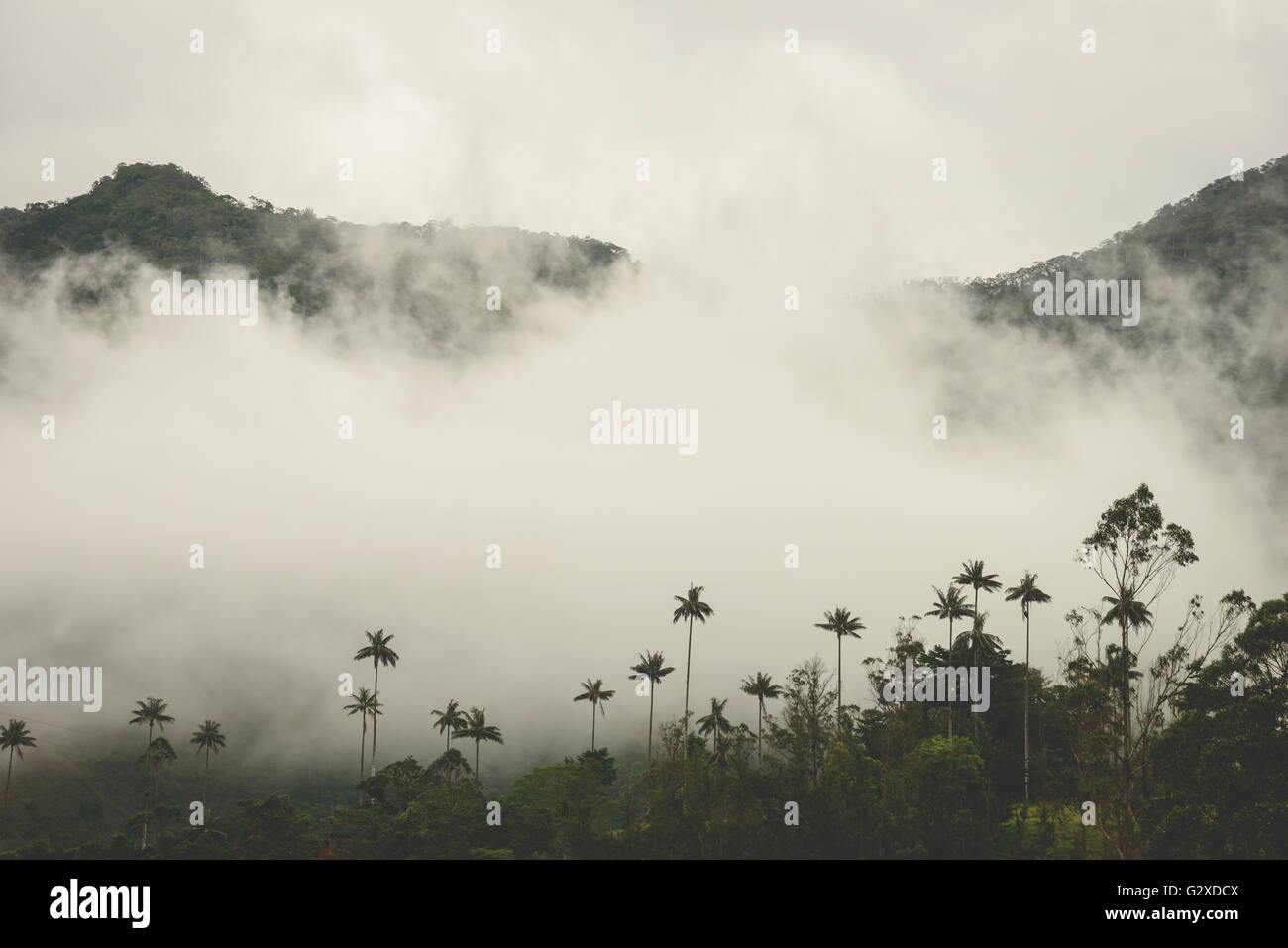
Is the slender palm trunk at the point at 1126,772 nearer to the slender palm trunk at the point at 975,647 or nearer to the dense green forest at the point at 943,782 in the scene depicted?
the dense green forest at the point at 943,782

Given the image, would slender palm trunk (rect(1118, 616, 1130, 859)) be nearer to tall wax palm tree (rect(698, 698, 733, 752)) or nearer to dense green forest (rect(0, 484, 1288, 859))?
dense green forest (rect(0, 484, 1288, 859))

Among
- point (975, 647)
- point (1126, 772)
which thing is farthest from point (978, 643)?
point (1126, 772)

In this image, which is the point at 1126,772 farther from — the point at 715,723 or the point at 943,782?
the point at 715,723

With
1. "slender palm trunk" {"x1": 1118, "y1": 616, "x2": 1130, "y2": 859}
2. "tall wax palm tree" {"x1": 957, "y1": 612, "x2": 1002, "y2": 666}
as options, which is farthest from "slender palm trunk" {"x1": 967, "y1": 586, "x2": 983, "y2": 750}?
"slender palm trunk" {"x1": 1118, "y1": 616, "x2": 1130, "y2": 859}

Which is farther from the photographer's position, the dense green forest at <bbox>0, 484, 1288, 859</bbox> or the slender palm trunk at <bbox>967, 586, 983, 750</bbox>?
the slender palm trunk at <bbox>967, 586, 983, 750</bbox>

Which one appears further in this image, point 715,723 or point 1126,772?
point 715,723

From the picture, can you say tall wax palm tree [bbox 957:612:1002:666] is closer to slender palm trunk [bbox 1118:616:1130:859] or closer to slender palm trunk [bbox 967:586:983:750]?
slender palm trunk [bbox 967:586:983:750]

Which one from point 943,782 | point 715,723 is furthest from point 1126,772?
point 715,723

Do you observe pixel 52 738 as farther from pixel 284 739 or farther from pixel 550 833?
pixel 550 833

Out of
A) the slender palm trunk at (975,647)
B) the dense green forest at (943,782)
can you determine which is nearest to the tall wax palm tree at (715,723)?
the dense green forest at (943,782)

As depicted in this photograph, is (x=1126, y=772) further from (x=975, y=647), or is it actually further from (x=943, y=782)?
(x=975, y=647)

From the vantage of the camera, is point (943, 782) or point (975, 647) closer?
point (943, 782)
